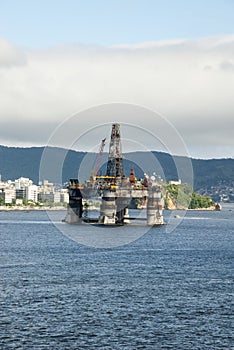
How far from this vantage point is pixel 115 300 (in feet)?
281

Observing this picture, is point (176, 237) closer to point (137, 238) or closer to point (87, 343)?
point (137, 238)

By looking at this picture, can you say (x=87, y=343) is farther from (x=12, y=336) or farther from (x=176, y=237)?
(x=176, y=237)

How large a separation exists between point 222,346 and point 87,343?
11.4 metres

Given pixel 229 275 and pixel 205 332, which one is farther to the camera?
pixel 229 275

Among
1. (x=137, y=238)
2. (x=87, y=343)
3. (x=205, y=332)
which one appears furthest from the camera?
(x=137, y=238)

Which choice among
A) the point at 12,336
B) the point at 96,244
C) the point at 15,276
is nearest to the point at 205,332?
the point at 12,336

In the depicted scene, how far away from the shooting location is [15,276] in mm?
103500

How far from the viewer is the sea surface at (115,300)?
221ft

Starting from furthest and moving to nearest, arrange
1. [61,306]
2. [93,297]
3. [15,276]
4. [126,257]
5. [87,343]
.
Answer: [126,257] → [15,276] → [93,297] → [61,306] → [87,343]

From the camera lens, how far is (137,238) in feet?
612

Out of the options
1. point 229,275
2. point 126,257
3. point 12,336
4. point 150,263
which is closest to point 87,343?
point 12,336

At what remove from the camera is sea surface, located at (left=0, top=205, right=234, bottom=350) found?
6725 centimetres

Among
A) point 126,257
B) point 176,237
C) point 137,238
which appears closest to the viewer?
point 126,257

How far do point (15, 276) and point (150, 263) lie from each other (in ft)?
94.2
